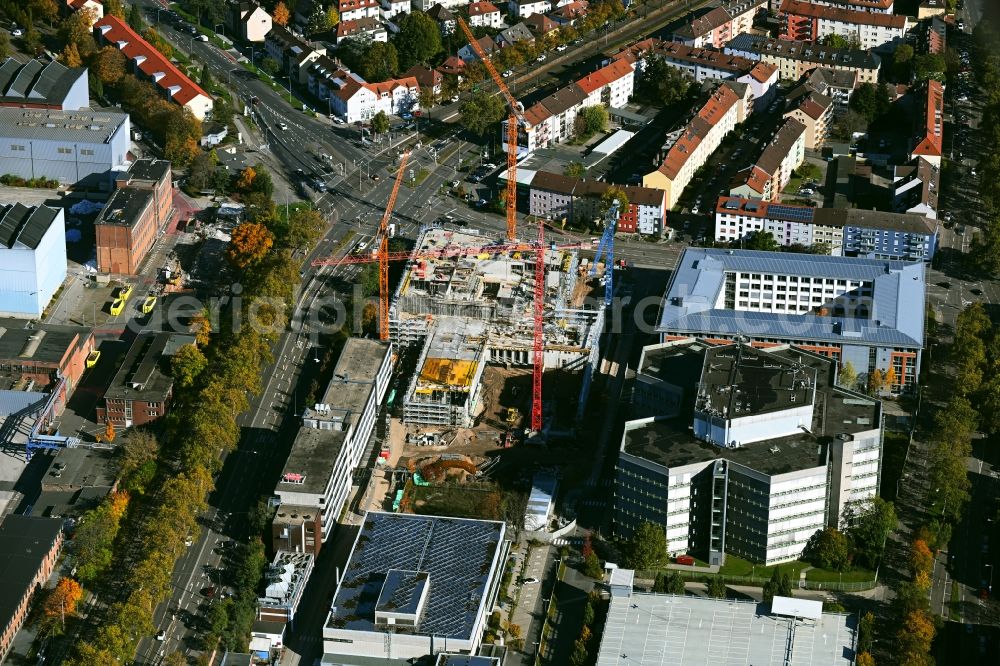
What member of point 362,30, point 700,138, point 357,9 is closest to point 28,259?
point 362,30

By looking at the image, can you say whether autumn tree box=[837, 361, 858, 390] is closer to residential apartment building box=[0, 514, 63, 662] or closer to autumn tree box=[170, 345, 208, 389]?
autumn tree box=[170, 345, 208, 389]

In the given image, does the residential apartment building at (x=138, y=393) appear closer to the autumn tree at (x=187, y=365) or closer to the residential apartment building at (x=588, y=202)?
the autumn tree at (x=187, y=365)

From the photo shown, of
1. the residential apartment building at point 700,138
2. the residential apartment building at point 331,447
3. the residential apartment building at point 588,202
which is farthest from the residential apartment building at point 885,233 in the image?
the residential apartment building at point 331,447

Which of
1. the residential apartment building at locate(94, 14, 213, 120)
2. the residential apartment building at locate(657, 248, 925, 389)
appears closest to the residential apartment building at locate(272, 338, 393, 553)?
the residential apartment building at locate(657, 248, 925, 389)

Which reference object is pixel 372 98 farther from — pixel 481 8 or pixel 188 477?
pixel 188 477

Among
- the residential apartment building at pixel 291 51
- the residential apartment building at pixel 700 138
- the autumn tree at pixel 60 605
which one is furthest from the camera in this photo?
the residential apartment building at pixel 291 51

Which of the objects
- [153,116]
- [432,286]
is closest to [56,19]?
[153,116]
